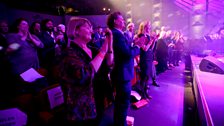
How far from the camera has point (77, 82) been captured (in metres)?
0.95

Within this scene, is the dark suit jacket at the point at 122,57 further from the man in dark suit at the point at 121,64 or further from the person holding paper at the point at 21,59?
the person holding paper at the point at 21,59

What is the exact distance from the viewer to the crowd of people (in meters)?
0.98

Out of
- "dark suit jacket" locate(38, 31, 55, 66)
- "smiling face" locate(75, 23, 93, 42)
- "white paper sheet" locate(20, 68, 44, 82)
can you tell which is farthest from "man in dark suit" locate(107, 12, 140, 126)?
"dark suit jacket" locate(38, 31, 55, 66)

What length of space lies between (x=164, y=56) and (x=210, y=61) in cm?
252

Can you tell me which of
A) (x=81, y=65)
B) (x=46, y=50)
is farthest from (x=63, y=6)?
(x=81, y=65)

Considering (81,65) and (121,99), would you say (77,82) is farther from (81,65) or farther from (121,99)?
(121,99)

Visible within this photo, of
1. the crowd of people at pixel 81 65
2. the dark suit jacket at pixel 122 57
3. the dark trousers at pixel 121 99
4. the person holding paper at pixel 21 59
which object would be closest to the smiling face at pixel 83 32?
the crowd of people at pixel 81 65

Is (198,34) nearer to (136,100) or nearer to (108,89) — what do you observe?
(136,100)

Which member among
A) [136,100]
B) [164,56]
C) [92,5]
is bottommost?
[136,100]

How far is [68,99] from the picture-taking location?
99cm

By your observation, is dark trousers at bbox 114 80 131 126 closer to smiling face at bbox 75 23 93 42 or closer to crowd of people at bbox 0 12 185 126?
crowd of people at bbox 0 12 185 126

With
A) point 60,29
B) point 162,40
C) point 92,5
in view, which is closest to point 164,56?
point 162,40

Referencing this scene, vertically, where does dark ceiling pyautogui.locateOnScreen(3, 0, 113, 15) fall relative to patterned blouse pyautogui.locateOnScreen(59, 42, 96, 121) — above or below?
above

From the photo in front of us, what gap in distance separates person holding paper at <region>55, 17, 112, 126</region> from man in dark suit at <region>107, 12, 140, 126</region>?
643mm
